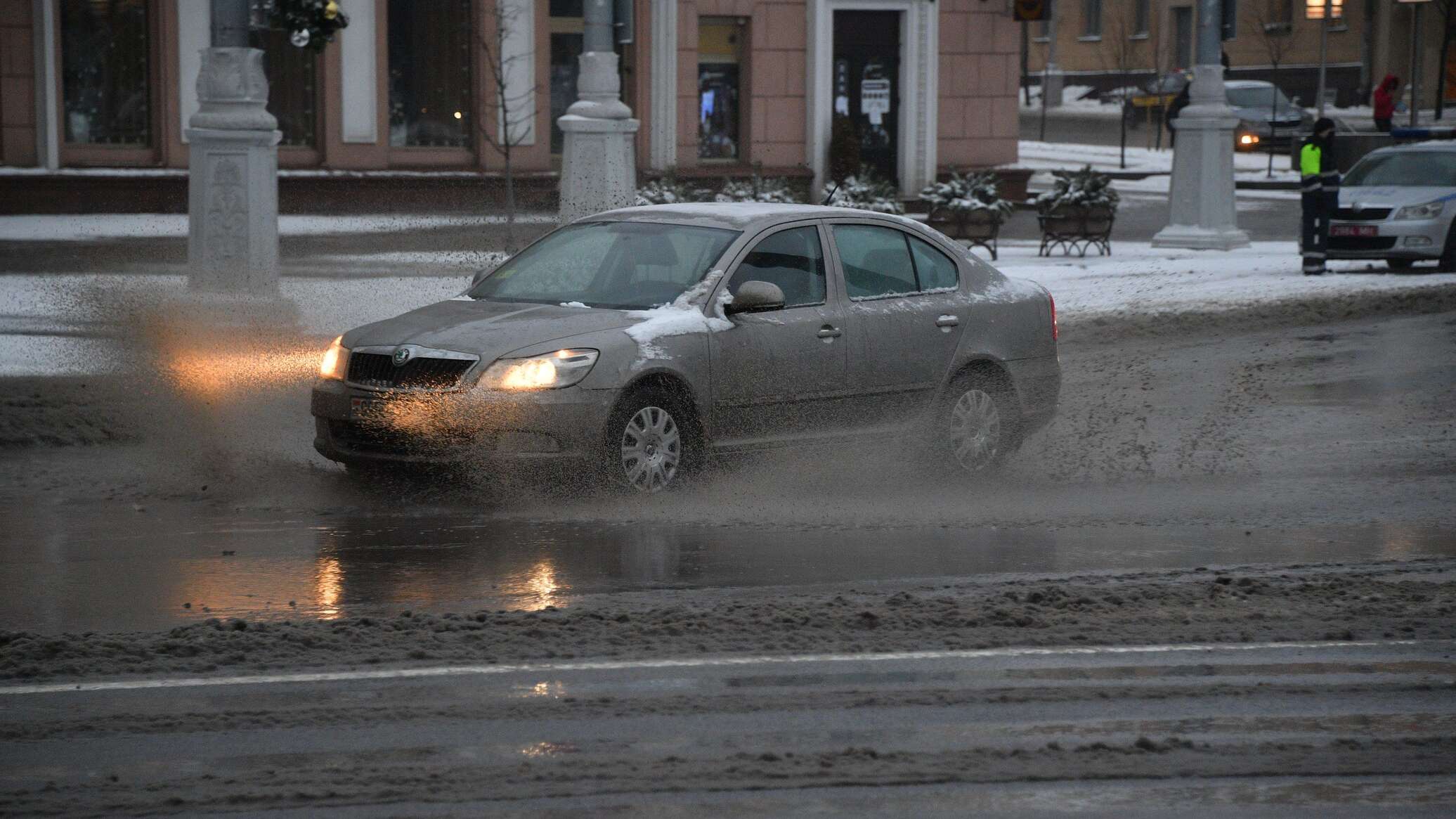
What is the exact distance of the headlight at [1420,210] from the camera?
21453mm

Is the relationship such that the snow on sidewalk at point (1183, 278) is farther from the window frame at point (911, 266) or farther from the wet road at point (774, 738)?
the wet road at point (774, 738)

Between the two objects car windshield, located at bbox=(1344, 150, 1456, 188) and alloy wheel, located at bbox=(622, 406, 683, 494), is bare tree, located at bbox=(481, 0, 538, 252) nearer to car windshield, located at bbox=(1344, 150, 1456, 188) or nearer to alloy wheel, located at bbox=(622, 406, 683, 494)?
car windshield, located at bbox=(1344, 150, 1456, 188)

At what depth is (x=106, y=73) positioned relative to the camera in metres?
25.7

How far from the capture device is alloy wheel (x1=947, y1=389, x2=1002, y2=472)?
10133 millimetres

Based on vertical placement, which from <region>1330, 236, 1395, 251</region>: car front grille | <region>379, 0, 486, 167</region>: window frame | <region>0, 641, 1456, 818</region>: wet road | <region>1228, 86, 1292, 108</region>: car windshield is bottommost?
<region>0, 641, 1456, 818</region>: wet road

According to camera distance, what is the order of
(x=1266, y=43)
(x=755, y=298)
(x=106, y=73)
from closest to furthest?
1. (x=755, y=298)
2. (x=106, y=73)
3. (x=1266, y=43)

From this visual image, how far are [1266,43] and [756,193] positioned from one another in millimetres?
38872

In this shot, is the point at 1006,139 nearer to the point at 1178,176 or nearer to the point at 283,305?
the point at 1178,176

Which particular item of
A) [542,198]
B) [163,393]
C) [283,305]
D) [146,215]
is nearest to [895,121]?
[542,198]

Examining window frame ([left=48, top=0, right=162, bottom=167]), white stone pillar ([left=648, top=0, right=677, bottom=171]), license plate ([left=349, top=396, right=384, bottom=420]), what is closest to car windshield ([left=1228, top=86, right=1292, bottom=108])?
white stone pillar ([left=648, top=0, right=677, bottom=171])

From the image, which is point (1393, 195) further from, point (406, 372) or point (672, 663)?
point (672, 663)

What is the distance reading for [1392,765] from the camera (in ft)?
16.3

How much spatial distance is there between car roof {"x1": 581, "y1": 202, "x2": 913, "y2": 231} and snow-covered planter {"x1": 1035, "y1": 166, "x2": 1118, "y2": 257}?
540 inches

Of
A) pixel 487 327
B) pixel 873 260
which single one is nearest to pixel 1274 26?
pixel 873 260
